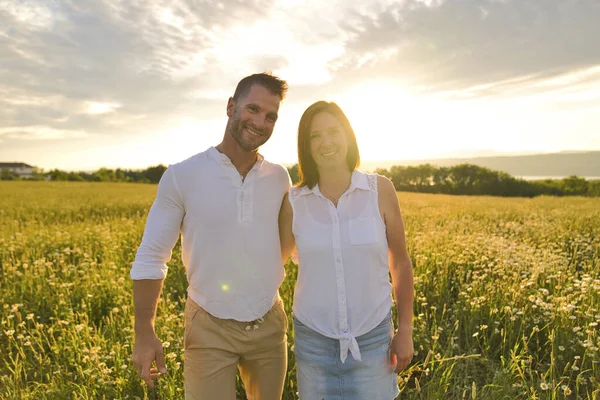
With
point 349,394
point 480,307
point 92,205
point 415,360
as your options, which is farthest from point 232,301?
point 92,205

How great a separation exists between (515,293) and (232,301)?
12.5ft

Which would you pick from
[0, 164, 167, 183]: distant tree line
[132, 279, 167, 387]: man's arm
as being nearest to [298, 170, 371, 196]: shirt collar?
[132, 279, 167, 387]: man's arm

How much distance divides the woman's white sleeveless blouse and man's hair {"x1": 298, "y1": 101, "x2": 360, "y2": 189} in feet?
0.96

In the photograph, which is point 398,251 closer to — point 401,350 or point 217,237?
point 401,350

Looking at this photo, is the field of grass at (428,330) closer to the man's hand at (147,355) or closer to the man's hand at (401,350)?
the man's hand at (401,350)

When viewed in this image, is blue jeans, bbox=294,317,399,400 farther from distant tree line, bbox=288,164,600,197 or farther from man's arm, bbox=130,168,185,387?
distant tree line, bbox=288,164,600,197

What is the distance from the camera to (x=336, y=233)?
249 centimetres

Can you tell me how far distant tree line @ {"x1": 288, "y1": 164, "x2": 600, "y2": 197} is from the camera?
6638 centimetres

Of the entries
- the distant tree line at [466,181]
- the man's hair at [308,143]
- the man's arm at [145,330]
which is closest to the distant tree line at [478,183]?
the distant tree line at [466,181]

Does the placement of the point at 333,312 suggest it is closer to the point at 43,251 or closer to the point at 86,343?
the point at 86,343

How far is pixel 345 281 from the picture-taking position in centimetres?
247

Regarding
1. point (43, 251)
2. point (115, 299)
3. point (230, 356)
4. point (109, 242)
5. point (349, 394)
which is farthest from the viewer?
point (109, 242)

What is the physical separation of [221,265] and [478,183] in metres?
74.6

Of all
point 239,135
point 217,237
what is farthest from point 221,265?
point 239,135
